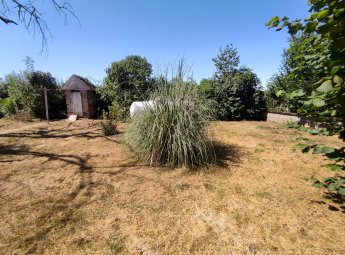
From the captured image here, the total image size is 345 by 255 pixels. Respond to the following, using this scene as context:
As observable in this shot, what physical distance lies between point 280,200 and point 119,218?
6.11ft

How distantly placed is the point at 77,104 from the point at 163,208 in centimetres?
914

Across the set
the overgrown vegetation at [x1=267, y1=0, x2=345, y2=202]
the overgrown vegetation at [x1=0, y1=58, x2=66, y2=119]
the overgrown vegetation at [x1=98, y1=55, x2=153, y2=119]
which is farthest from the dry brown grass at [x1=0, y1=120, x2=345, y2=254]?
the overgrown vegetation at [x1=0, y1=58, x2=66, y2=119]

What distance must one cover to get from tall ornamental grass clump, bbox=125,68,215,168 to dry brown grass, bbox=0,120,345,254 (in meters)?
0.25

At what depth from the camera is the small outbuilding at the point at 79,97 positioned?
9641mm

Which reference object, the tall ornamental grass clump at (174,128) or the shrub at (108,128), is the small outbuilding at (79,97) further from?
the tall ornamental grass clump at (174,128)

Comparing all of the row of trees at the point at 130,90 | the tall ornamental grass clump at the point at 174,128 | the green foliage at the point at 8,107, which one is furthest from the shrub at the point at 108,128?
the green foliage at the point at 8,107

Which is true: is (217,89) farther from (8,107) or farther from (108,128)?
(8,107)

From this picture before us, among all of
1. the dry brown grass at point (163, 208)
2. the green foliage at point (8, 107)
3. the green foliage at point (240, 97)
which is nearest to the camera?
the dry brown grass at point (163, 208)

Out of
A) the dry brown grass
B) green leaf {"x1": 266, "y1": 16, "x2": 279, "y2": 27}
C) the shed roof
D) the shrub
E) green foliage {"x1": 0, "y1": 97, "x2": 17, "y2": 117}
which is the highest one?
the shed roof

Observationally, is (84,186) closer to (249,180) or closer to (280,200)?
(249,180)

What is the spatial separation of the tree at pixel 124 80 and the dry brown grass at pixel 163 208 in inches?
238

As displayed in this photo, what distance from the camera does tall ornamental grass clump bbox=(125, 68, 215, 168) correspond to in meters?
3.24

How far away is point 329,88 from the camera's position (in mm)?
729

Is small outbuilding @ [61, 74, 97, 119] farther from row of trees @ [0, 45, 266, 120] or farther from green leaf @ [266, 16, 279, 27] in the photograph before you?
green leaf @ [266, 16, 279, 27]
